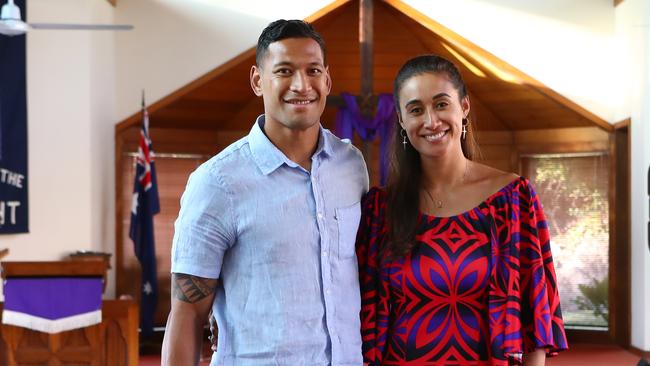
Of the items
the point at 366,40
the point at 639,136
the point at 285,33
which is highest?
the point at 366,40

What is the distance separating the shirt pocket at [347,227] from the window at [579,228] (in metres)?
6.92

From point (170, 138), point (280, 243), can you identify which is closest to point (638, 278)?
point (170, 138)

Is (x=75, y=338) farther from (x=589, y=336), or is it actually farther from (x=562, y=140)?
(x=562, y=140)

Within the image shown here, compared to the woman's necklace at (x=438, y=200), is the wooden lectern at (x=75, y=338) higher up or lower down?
lower down

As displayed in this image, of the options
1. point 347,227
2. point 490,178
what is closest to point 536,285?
point 490,178

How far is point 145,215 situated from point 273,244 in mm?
5957

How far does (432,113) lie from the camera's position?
2.38 meters

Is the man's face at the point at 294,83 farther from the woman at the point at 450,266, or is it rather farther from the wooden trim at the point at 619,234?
the wooden trim at the point at 619,234

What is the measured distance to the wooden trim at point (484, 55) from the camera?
8086 mm

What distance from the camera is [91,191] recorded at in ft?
24.5

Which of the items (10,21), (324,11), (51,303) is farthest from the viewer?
(324,11)

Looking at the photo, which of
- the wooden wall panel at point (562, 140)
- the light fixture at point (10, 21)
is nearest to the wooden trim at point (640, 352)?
the wooden wall panel at point (562, 140)

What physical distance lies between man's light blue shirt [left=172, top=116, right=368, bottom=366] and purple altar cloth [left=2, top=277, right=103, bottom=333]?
2991 millimetres

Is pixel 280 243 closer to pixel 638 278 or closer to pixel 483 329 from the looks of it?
pixel 483 329
